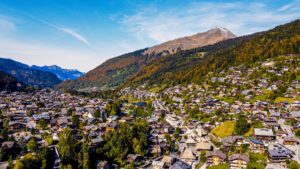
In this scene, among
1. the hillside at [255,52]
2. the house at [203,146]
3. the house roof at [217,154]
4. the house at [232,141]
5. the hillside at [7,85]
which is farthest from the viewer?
the hillside at [7,85]

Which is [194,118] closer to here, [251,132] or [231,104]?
[231,104]

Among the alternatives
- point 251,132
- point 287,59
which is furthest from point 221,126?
point 287,59

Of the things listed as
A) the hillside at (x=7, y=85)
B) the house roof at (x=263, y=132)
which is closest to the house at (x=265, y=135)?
the house roof at (x=263, y=132)

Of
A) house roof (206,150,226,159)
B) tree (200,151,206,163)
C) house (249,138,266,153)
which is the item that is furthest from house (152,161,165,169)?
house (249,138,266,153)

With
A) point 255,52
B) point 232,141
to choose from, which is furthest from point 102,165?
point 255,52

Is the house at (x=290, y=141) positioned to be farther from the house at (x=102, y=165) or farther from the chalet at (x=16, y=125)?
the chalet at (x=16, y=125)
